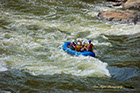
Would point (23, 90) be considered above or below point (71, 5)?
below

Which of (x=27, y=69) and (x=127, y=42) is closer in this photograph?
(x=27, y=69)

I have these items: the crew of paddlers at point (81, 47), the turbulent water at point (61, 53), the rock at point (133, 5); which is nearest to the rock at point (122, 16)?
the turbulent water at point (61, 53)

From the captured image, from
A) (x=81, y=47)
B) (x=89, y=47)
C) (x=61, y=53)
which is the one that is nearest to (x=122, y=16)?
(x=81, y=47)

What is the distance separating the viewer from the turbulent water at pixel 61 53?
561cm

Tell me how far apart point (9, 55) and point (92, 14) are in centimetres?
899

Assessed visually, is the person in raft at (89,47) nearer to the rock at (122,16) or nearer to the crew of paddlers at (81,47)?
the crew of paddlers at (81,47)

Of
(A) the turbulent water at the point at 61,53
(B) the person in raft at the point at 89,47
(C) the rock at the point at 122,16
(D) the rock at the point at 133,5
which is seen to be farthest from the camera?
(D) the rock at the point at 133,5

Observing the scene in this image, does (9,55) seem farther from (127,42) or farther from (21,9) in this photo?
(21,9)

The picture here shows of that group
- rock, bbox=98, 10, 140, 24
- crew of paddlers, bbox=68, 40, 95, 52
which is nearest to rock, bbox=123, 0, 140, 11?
rock, bbox=98, 10, 140, 24

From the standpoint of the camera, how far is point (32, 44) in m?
9.38

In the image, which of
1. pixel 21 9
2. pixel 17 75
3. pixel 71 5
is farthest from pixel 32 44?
pixel 71 5

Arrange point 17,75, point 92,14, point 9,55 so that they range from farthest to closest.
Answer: point 92,14
point 9,55
point 17,75

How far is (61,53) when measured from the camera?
8.48 m

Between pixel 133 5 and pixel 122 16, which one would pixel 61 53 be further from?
pixel 133 5
